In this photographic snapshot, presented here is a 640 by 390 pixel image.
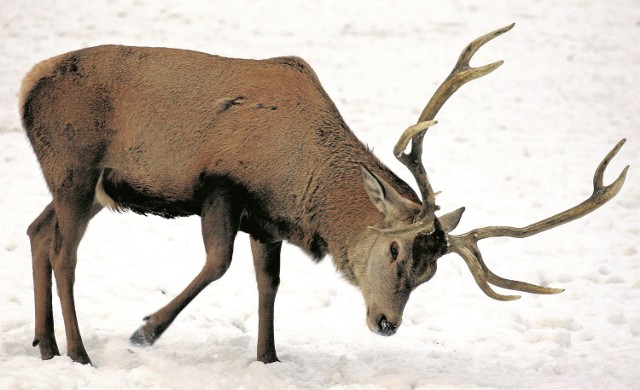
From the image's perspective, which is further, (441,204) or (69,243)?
(441,204)

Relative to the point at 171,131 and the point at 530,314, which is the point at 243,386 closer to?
the point at 171,131

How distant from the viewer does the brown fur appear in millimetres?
5883

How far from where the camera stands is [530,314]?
773 centimetres

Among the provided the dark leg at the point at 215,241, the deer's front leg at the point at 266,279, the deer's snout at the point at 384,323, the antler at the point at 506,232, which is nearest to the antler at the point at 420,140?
the antler at the point at 506,232

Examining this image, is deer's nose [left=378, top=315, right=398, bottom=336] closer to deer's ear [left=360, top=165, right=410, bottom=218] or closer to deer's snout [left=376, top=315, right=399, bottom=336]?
deer's snout [left=376, top=315, right=399, bottom=336]

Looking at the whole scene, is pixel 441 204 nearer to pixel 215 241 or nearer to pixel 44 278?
pixel 215 241

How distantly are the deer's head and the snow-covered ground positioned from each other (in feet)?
1.84

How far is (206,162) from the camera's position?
5906 millimetres

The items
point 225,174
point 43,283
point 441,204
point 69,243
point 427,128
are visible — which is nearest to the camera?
point 427,128

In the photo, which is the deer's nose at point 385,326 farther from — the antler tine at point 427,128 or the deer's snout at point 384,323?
the antler tine at point 427,128

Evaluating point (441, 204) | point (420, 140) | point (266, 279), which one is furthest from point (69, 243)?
point (441, 204)

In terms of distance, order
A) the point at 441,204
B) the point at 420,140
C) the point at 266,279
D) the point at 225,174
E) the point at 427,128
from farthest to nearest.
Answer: the point at 441,204 → the point at 266,279 → the point at 225,174 → the point at 420,140 → the point at 427,128

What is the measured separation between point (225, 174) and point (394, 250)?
1.11 metres

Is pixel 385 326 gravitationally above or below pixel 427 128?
below
